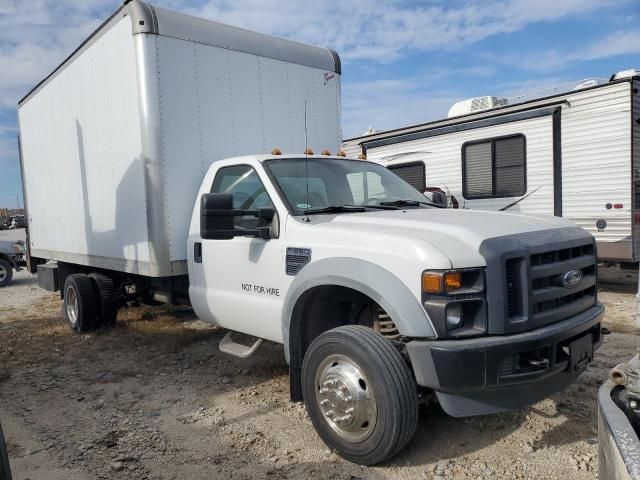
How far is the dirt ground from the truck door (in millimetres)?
675

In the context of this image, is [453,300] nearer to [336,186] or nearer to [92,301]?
[336,186]

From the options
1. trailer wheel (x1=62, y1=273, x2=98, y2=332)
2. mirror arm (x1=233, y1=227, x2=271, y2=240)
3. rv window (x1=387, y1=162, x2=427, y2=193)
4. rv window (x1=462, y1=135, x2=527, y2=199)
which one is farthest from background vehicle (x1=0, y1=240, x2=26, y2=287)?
mirror arm (x1=233, y1=227, x2=271, y2=240)

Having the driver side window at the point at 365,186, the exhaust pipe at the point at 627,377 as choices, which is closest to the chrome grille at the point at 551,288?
the exhaust pipe at the point at 627,377

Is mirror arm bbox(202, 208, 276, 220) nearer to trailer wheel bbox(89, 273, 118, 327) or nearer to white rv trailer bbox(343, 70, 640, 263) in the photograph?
trailer wheel bbox(89, 273, 118, 327)

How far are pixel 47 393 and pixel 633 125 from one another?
26.6 ft

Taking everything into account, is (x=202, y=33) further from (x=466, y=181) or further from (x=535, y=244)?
(x=466, y=181)

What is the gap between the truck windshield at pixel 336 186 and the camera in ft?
13.8

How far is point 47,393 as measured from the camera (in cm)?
480

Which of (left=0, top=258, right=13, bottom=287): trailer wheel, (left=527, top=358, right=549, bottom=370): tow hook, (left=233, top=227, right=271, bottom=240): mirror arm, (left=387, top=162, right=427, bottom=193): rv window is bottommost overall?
(left=0, top=258, right=13, bottom=287): trailer wheel

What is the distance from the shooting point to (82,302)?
6648 millimetres

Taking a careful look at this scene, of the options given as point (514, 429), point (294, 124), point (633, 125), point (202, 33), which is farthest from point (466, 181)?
point (514, 429)

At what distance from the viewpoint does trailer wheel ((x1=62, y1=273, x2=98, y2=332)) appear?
21.8 ft

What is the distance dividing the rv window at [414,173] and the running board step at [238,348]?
6.17 m

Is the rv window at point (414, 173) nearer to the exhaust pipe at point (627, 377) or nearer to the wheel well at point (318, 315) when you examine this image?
the wheel well at point (318, 315)
